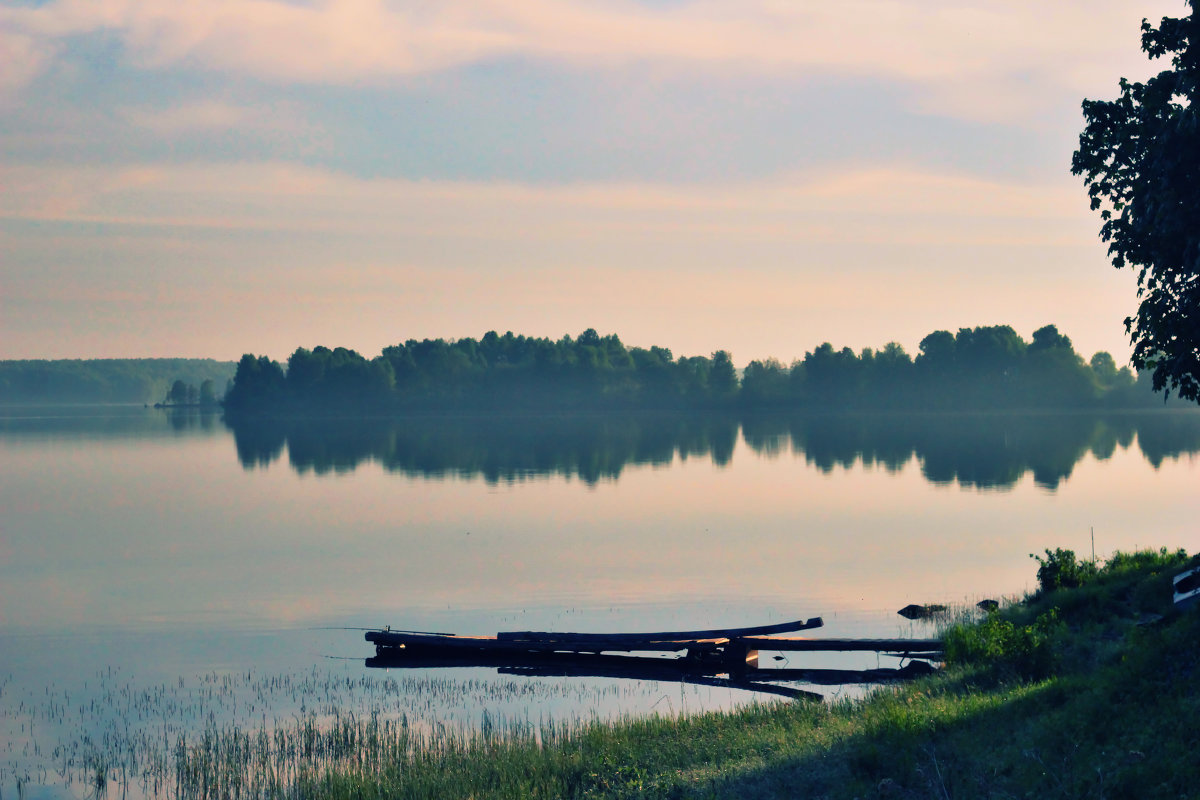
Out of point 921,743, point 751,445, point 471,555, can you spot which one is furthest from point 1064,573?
point 751,445

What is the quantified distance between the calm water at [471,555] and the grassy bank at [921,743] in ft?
11.4

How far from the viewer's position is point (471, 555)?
153 feet

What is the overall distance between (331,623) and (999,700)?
872 inches

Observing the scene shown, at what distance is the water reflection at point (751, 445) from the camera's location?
8650cm

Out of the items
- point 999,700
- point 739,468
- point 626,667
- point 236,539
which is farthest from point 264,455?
point 999,700

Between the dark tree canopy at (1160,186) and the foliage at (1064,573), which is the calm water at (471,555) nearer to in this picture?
the foliage at (1064,573)

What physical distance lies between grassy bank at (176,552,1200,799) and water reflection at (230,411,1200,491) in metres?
51.0

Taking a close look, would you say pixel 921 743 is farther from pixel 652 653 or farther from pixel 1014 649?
pixel 652 653

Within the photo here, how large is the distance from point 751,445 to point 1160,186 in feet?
324

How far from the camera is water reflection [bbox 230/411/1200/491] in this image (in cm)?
8650

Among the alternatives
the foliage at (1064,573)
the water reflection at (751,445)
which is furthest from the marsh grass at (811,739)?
the water reflection at (751,445)

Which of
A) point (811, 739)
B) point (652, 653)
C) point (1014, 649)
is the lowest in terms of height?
point (652, 653)

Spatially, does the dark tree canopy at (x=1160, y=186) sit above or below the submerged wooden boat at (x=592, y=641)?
above

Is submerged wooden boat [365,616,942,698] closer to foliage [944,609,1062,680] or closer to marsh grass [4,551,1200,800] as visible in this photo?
marsh grass [4,551,1200,800]
